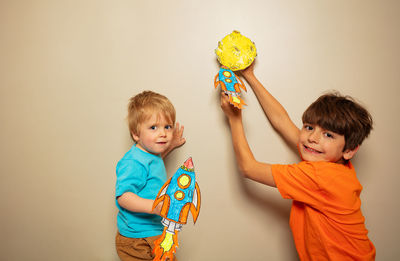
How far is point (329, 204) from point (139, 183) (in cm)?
59

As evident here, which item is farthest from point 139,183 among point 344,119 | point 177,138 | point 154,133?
point 344,119

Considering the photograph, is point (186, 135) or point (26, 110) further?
point (26, 110)

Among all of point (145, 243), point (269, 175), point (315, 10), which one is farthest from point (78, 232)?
point (315, 10)

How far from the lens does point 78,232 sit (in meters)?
1.25

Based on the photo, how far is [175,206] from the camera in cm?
70

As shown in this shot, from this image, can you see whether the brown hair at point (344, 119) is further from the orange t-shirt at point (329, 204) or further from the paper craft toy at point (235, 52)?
the paper craft toy at point (235, 52)

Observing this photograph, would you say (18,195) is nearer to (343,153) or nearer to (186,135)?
(186,135)

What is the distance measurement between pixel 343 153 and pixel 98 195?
3.17 feet

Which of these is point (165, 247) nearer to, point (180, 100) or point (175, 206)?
point (175, 206)

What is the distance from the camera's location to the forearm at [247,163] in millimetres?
919

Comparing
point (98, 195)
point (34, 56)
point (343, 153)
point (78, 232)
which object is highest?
point (34, 56)

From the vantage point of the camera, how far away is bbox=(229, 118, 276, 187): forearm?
92 centimetres

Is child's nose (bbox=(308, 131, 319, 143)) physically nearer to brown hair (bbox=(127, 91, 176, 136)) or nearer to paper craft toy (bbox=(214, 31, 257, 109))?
paper craft toy (bbox=(214, 31, 257, 109))

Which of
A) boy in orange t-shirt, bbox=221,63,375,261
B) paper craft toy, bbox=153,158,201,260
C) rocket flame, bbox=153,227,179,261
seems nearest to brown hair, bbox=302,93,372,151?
boy in orange t-shirt, bbox=221,63,375,261
